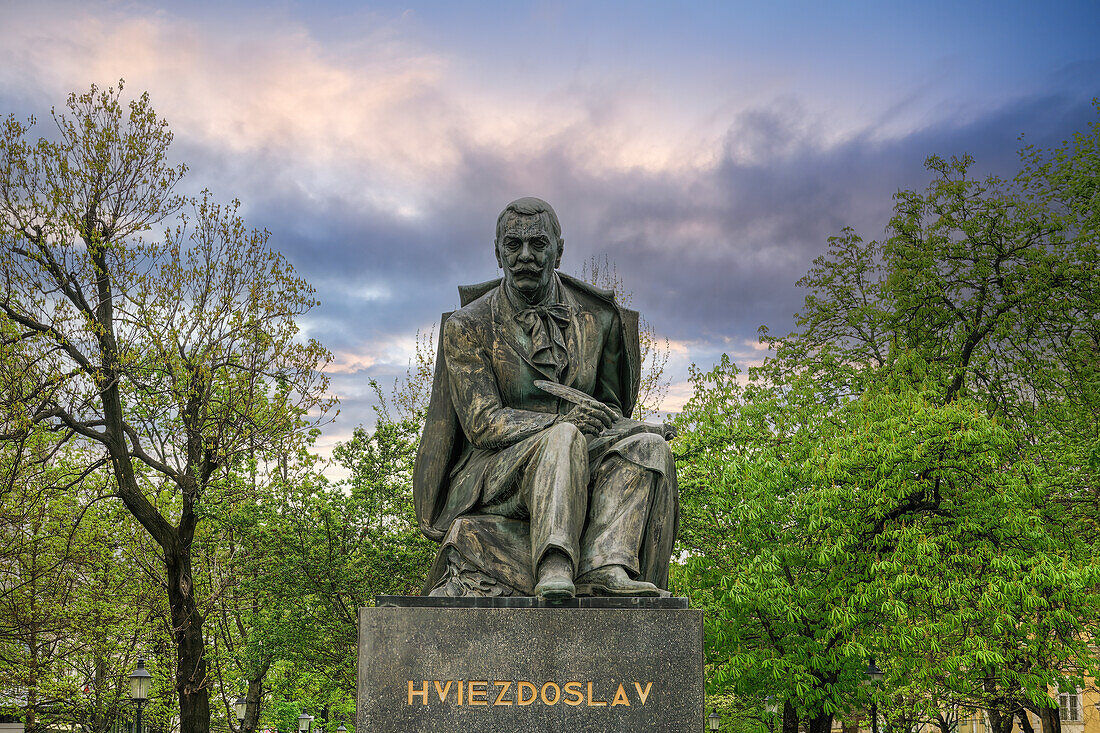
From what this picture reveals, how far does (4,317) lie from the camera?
56.4 feet

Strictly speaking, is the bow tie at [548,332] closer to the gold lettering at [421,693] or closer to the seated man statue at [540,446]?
the seated man statue at [540,446]

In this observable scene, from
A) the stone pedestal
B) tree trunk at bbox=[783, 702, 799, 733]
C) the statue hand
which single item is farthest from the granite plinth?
tree trunk at bbox=[783, 702, 799, 733]

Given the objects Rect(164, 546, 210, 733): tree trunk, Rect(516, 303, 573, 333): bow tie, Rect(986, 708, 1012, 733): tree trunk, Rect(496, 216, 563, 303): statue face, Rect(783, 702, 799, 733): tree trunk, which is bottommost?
Rect(986, 708, 1012, 733): tree trunk

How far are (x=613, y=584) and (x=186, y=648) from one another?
15357 mm

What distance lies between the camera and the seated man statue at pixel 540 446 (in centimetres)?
511

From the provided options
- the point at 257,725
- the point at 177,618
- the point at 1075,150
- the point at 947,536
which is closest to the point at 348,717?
the point at 257,725

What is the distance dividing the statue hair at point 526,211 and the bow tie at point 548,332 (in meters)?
0.44

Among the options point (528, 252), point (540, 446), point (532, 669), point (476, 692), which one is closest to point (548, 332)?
point (528, 252)

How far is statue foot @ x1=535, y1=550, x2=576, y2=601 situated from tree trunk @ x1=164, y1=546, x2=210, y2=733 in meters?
14.8

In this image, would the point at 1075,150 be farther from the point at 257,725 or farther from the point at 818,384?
the point at 257,725

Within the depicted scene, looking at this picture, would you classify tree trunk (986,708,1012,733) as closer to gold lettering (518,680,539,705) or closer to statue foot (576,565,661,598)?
statue foot (576,565,661,598)

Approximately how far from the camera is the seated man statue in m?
5.11

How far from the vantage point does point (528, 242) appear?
588cm

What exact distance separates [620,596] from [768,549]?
14127 millimetres
